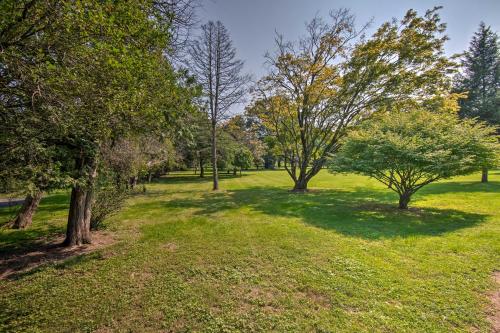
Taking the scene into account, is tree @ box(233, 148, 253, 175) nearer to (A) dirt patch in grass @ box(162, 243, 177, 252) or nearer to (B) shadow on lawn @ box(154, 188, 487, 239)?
(B) shadow on lawn @ box(154, 188, 487, 239)

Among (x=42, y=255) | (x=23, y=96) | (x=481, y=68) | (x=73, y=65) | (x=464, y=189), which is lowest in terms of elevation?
(x=42, y=255)

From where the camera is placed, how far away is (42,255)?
16.5ft

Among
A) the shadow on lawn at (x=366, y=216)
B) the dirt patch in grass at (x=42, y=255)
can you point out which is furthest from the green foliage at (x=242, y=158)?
the dirt patch in grass at (x=42, y=255)

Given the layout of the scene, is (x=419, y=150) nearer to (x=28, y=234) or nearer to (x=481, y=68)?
(x=28, y=234)

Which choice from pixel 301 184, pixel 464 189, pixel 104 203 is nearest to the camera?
pixel 104 203

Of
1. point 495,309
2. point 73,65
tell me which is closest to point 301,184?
point 495,309

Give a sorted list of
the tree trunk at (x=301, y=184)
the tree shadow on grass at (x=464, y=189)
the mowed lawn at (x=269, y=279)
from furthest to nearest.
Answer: the tree trunk at (x=301, y=184), the tree shadow on grass at (x=464, y=189), the mowed lawn at (x=269, y=279)

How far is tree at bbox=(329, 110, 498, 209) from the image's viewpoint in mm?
7406

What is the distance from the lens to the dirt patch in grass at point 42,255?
4.40 metres

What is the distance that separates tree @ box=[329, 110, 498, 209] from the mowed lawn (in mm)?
1718

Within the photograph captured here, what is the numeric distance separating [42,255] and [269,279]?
5327 mm

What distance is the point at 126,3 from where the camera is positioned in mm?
2855

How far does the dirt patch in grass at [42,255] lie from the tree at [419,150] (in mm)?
9111

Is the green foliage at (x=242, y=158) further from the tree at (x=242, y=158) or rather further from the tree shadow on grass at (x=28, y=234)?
the tree shadow on grass at (x=28, y=234)
